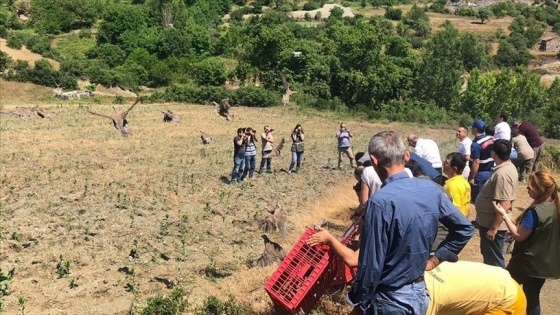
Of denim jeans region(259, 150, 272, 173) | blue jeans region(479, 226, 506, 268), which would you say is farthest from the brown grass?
blue jeans region(479, 226, 506, 268)

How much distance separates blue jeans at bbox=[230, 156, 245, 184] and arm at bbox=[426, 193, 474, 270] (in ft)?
34.2

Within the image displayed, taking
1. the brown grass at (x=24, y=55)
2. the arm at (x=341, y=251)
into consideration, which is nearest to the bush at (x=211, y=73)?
the brown grass at (x=24, y=55)

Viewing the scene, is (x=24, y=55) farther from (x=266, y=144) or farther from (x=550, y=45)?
(x=550, y=45)

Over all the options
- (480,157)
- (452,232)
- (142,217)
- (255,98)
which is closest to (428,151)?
(480,157)

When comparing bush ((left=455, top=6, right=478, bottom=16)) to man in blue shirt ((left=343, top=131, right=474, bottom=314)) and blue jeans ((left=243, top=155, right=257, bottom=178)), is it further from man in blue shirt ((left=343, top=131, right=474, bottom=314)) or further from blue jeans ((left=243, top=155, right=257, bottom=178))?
man in blue shirt ((left=343, top=131, right=474, bottom=314))

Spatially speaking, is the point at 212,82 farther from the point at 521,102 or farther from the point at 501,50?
the point at 501,50

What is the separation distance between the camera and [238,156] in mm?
13961

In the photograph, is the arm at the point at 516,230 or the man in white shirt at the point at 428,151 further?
→ the man in white shirt at the point at 428,151

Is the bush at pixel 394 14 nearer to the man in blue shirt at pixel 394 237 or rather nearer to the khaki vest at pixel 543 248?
the khaki vest at pixel 543 248

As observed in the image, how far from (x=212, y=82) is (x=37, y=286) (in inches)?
1992

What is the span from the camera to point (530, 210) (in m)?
5.08

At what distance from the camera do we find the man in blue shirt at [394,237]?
325 cm

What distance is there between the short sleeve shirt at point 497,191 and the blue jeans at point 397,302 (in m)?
2.72

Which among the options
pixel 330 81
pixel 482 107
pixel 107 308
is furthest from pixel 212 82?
pixel 107 308
